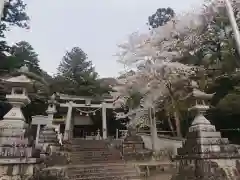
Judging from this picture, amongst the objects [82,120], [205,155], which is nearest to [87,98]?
[82,120]

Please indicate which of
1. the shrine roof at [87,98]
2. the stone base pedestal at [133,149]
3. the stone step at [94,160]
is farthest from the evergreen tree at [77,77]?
the stone step at [94,160]

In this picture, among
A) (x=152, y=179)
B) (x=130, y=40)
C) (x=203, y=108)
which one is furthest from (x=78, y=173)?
(x=130, y=40)

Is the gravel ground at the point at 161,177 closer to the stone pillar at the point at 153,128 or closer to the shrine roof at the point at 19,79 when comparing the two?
the stone pillar at the point at 153,128

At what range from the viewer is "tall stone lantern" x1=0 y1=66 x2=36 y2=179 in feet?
17.8

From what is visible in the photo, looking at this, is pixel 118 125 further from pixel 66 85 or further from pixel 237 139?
pixel 237 139

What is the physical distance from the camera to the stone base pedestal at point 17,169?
5.37m

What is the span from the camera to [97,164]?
11.7 m

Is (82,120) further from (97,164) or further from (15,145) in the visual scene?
(15,145)

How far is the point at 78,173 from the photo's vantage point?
9977 millimetres

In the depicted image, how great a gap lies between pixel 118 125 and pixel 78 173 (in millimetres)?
17076

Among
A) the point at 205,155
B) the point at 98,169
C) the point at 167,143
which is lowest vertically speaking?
the point at 98,169

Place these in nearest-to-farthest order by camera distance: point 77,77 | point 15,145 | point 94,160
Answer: point 15,145, point 94,160, point 77,77

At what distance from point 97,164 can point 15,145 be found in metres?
6.69

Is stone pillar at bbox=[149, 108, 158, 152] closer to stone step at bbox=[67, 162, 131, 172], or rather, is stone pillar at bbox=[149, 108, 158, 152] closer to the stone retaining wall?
the stone retaining wall
